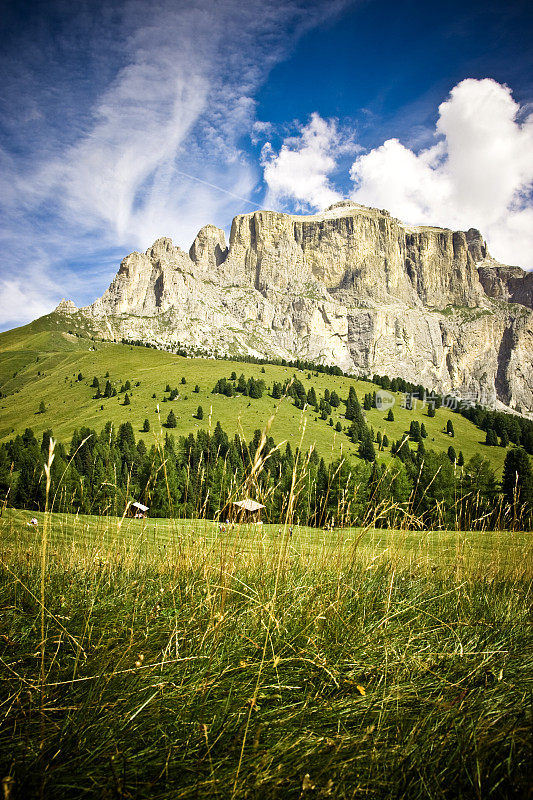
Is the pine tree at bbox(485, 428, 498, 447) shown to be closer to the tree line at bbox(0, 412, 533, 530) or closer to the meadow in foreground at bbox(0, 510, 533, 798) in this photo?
the tree line at bbox(0, 412, 533, 530)

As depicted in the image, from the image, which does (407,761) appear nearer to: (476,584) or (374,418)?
(476,584)

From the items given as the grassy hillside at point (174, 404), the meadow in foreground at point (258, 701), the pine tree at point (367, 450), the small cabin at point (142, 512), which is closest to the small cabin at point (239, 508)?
the meadow in foreground at point (258, 701)

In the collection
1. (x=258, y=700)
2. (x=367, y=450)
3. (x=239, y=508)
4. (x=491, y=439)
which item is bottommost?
→ (x=258, y=700)

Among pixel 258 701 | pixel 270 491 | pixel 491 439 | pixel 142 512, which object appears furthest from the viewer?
pixel 491 439

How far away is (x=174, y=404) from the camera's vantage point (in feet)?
371

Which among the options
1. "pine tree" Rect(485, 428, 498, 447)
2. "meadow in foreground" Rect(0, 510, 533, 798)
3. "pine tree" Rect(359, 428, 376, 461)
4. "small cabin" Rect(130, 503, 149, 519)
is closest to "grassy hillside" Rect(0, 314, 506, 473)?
"pine tree" Rect(485, 428, 498, 447)

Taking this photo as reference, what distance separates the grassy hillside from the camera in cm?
9881

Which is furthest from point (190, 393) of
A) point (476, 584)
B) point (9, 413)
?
point (476, 584)

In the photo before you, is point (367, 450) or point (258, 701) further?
point (367, 450)

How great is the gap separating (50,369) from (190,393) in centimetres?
8686

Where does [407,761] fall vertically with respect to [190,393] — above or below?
below

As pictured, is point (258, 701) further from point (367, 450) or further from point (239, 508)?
point (367, 450)

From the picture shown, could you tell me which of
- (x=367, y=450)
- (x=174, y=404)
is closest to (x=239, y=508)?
(x=367, y=450)

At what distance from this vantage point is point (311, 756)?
60.3 inches
